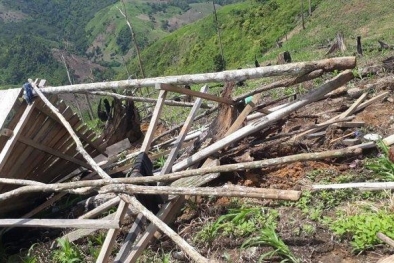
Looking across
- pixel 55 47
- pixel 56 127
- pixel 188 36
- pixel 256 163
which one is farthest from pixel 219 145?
pixel 55 47

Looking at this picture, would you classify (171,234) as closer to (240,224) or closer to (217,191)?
(217,191)

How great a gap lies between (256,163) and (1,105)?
3198 mm

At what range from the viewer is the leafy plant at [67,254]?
13.3ft

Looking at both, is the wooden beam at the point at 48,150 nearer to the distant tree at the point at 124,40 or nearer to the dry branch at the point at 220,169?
the dry branch at the point at 220,169

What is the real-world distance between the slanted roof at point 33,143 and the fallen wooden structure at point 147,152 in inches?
0.5

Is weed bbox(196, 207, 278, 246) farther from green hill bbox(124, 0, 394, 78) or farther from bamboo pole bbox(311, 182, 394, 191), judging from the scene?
green hill bbox(124, 0, 394, 78)

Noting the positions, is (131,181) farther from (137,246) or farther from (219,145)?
(219,145)

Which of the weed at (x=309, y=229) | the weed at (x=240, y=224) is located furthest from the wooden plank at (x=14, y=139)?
the weed at (x=309, y=229)

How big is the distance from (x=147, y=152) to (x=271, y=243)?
1.89m

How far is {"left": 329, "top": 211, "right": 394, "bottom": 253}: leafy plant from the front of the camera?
119 inches

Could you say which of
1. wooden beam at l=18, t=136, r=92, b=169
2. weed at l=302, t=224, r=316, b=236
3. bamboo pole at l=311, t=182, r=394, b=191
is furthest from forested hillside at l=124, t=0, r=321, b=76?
weed at l=302, t=224, r=316, b=236

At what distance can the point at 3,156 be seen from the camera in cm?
450

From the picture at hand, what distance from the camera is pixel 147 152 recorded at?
4586 millimetres

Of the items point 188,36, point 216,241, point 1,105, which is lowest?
point 188,36
